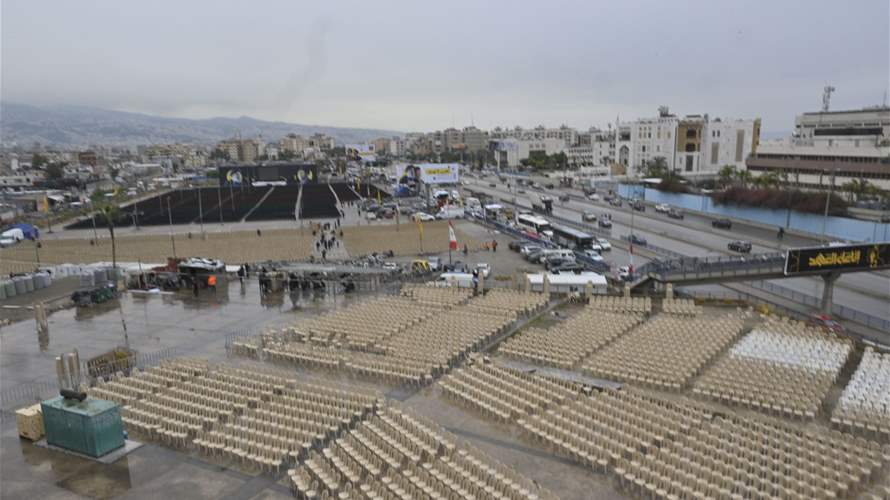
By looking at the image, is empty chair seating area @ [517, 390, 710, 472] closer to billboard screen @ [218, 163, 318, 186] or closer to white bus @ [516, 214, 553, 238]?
white bus @ [516, 214, 553, 238]

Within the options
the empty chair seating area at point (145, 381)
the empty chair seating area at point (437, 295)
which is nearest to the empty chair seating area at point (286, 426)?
the empty chair seating area at point (145, 381)

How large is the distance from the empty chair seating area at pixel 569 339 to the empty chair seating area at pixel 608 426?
407 centimetres

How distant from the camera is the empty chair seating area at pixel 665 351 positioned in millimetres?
20234

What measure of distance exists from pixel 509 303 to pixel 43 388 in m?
19.9

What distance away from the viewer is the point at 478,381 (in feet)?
64.2

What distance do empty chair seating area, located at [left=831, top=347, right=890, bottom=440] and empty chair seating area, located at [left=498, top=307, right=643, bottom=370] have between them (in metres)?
8.27

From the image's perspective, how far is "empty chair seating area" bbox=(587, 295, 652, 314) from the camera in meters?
28.5

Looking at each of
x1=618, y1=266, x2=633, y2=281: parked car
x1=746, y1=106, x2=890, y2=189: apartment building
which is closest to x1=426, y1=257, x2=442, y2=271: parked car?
x1=618, y1=266, x2=633, y2=281: parked car

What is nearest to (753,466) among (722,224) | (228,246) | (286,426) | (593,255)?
(286,426)

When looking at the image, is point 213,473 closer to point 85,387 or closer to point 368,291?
point 85,387

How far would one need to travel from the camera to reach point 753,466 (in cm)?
1373

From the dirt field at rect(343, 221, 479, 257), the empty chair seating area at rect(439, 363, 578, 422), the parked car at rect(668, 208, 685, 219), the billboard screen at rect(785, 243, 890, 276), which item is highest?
the billboard screen at rect(785, 243, 890, 276)

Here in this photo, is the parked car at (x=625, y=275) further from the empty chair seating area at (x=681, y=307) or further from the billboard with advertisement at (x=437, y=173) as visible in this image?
the billboard with advertisement at (x=437, y=173)

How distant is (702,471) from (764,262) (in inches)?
780
